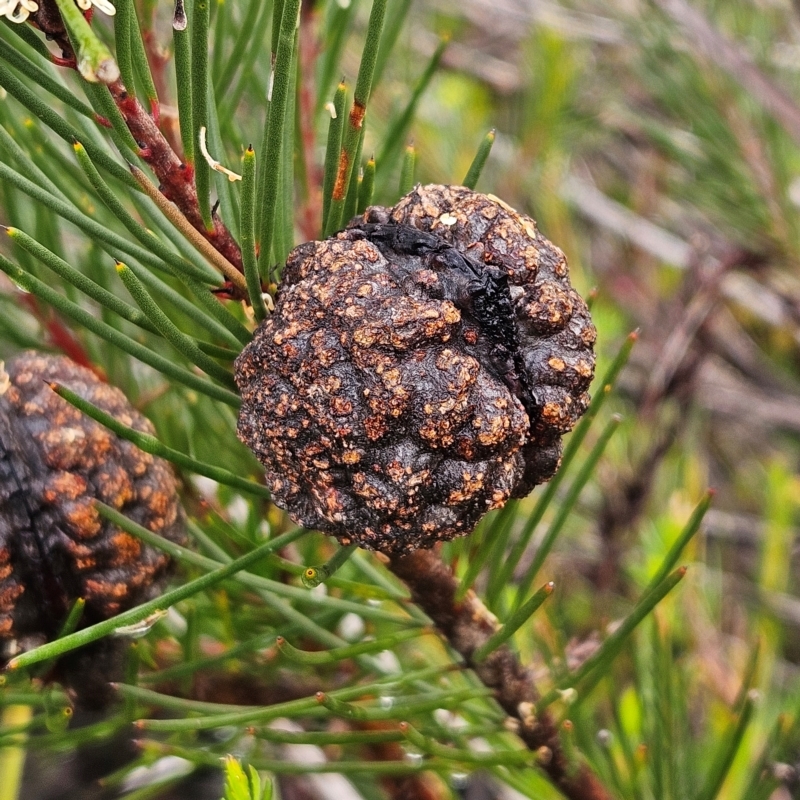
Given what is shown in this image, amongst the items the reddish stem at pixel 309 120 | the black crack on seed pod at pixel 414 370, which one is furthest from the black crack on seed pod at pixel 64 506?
the reddish stem at pixel 309 120

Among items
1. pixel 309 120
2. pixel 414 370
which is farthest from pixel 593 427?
pixel 414 370

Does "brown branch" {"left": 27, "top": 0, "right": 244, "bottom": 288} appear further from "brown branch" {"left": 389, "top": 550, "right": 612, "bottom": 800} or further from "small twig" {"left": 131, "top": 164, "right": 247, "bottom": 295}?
"brown branch" {"left": 389, "top": 550, "right": 612, "bottom": 800}

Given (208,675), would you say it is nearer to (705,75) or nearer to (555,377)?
(555,377)

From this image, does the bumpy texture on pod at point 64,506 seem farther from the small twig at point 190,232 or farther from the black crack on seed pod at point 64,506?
the small twig at point 190,232

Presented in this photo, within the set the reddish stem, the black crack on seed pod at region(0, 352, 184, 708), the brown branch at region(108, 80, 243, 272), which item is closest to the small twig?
the brown branch at region(108, 80, 243, 272)

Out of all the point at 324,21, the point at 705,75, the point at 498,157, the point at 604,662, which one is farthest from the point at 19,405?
the point at 498,157

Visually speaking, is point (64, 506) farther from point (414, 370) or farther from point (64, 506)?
point (414, 370)
